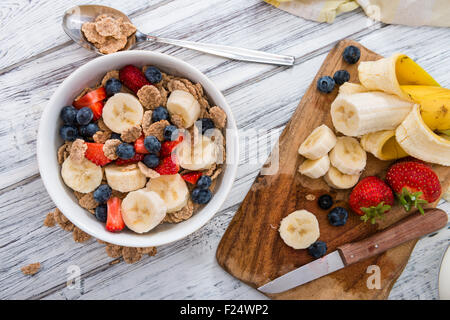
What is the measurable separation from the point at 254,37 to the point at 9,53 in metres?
0.74

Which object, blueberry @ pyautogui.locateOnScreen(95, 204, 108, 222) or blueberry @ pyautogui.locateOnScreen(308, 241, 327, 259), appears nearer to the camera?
blueberry @ pyautogui.locateOnScreen(95, 204, 108, 222)

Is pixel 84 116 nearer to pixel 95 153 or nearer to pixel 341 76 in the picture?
pixel 95 153

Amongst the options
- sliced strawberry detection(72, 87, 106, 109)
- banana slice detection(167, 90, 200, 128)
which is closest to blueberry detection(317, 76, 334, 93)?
banana slice detection(167, 90, 200, 128)

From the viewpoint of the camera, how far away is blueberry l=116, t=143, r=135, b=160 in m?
0.97

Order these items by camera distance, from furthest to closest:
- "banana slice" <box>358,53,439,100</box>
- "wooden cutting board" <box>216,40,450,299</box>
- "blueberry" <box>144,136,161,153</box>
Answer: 1. "wooden cutting board" <box>216,40,450,299</box>
2. "banana slice" <box>358,53,439,100</box>
3. "blueberry" <box>144,136,161,153</box>

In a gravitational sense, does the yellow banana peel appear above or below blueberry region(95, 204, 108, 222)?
above

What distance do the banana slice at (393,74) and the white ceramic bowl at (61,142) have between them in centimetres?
42

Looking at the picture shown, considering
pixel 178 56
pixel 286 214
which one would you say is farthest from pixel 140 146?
pixel 286 214

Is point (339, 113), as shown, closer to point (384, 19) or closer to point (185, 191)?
point (384, 19)

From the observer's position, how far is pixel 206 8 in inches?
48.3

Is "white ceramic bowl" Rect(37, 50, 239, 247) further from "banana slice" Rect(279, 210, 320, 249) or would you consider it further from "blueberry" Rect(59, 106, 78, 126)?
"banana slice" Rect(279, 210, 320, 249)

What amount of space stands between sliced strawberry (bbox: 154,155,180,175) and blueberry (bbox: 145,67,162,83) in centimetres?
20

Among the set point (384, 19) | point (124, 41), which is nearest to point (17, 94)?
point (124, 41)

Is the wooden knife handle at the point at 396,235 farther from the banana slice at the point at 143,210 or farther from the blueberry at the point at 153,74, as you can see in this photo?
the blueberry at the point at 153,74
